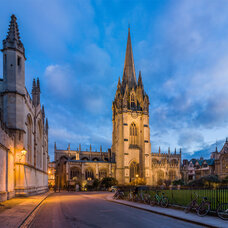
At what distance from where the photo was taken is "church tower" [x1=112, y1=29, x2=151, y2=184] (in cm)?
6222

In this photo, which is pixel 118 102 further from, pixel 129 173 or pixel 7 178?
pixel 7 178

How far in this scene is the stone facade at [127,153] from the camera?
6131 cm

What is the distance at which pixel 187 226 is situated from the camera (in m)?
8.73

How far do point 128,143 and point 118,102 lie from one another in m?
12.6

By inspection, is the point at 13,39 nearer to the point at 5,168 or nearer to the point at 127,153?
the point at 5,168

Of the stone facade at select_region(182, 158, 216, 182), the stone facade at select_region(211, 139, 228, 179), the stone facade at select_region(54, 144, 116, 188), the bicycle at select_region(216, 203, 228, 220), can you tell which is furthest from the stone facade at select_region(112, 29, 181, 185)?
the bicycle at select_region(216, 203, 228, 220)

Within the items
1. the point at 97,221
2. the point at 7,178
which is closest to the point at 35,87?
the point at 7,178

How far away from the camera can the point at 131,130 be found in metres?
66.9

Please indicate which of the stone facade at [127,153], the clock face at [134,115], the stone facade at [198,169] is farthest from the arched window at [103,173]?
the stone facade at [198,169]

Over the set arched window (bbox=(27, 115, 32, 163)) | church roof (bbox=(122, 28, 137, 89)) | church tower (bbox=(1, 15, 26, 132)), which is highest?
church roof (bbox=(122, 28, 137, 89))

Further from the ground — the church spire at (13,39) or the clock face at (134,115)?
the church spire at (13,39)

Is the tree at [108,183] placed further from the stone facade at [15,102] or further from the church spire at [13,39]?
the church spire at [13,39]

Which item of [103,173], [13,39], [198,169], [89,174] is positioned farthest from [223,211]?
[198,169]

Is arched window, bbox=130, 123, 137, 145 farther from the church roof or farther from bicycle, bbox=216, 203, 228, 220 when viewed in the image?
bicycle, bbox=216, 203, 228, 220
